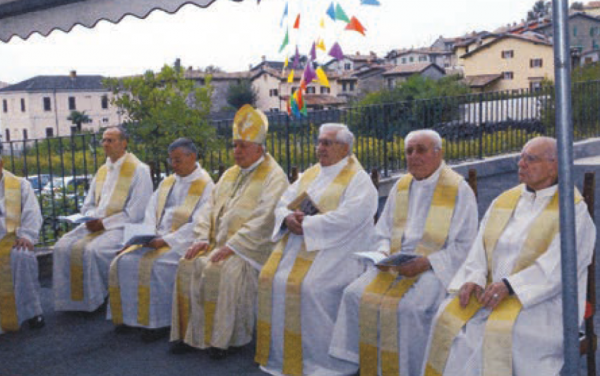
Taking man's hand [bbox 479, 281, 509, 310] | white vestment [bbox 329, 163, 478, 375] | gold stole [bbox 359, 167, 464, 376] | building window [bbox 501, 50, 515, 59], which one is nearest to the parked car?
white vestment [bbox 329, 163, 478, 375]

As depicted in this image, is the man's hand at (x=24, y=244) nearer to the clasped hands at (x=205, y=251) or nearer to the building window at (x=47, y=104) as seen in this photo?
the clasped hands at (x=205, y=251)

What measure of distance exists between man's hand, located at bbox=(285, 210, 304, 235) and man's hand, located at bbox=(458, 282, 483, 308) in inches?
49.9

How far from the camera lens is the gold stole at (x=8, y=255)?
5391 millimetres

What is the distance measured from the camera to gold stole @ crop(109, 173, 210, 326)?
5113mm

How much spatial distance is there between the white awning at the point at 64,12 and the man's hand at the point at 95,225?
5.02 ft

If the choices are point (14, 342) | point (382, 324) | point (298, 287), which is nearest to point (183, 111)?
point (14, 342)

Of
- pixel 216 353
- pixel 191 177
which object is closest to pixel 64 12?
pixel 191 177

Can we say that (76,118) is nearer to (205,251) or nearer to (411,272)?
(205,251)

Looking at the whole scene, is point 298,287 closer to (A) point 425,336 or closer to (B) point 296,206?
(B) point 296,206

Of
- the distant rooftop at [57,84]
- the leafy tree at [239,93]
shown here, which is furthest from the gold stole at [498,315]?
the distant rooftop at [57,84]

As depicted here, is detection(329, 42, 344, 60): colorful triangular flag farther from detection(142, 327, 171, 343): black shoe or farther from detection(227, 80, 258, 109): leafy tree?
detection(227, 80, 258, 109): leafy tree

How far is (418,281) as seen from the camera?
12.6ft

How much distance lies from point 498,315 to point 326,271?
1.31 m

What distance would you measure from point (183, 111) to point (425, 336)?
4810 mm
